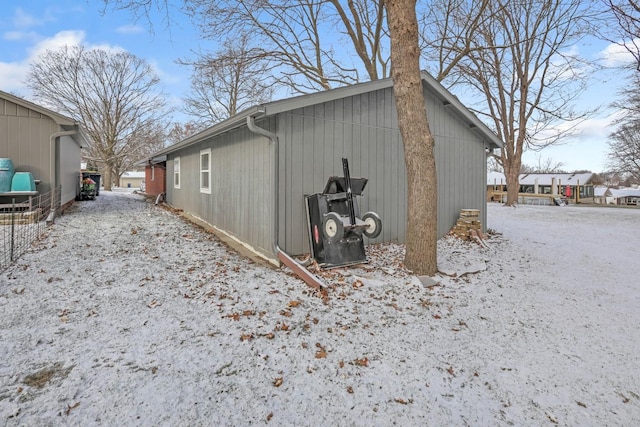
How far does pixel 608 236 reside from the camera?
8492mm

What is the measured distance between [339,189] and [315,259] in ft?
3.83

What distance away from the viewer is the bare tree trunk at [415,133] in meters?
4.65

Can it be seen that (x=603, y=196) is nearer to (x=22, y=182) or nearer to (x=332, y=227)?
(x=332, y=227)

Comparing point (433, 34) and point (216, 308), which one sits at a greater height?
point (433, 34)

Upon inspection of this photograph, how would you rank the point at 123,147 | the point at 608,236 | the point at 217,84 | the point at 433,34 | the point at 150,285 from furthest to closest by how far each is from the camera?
the point at 123,147 < the point at 217,84 < the point at 433,34 < the point at 608,236 < the point at 150,285

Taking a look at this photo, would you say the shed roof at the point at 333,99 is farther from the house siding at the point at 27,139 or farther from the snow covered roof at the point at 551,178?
the snow covered roof at the point at 551,178

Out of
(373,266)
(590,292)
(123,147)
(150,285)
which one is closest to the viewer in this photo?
(150,285)

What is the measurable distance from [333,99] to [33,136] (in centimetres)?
742

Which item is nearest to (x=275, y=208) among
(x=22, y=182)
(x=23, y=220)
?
(x=23, y=220)

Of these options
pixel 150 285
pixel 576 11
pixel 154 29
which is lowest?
pixel 150 285

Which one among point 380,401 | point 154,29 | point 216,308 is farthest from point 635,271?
point 154,29

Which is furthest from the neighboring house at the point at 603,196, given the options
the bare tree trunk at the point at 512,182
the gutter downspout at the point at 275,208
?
the gutter downspout at the point at 275,208

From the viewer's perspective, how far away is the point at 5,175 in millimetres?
7371

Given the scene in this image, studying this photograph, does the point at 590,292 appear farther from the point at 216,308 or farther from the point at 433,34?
the point at 433,34
